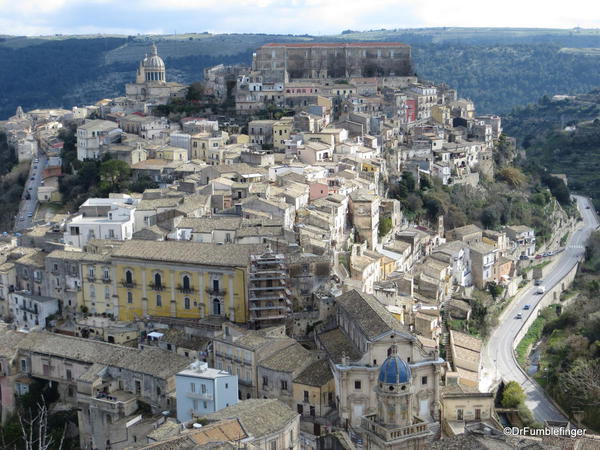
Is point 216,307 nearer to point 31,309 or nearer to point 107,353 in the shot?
point 107,353

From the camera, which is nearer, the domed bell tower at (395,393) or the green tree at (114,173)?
the domed bell tower at (395,393)

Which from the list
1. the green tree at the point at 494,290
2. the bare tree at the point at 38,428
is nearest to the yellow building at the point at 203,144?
the green tree at the point at 494,290

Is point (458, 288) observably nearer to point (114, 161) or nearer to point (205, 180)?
point (205, 180)

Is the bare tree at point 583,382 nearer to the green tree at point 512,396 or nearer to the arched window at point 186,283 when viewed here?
the green tree at point 512,396

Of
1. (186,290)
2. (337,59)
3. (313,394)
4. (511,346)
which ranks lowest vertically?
(511,346)

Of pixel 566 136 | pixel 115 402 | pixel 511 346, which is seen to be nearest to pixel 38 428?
pixel 115 402

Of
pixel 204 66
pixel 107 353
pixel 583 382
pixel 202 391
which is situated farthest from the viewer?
pixel 204 66

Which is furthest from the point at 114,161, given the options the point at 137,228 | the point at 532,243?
the point at 532,243
